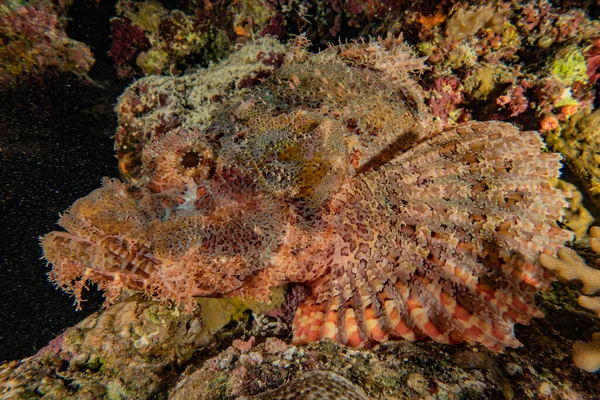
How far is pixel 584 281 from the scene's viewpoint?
260 centimetres

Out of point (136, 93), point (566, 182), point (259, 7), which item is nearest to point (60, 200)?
point (136, 93)

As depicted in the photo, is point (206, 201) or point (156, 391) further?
point (156, 391)

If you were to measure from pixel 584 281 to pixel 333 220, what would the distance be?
2.15 m

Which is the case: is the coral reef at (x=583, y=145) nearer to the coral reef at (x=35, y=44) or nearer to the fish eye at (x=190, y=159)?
the fish eye at (x=190, y=159)

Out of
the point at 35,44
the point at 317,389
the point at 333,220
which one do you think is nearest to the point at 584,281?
the point at 333,220

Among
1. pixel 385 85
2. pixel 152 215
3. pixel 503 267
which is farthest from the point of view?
pixel 385 85

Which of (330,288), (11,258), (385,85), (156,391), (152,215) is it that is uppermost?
(385,85)

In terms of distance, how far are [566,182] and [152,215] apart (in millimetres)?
4881

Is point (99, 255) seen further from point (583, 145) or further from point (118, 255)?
point (583, 145)

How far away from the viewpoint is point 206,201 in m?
2.72

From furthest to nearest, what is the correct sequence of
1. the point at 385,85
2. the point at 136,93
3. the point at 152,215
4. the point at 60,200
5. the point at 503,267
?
the point at 60,200 → the point at 136,93 → the point at 385,85 → the point at 503,267 → the point at 152,215

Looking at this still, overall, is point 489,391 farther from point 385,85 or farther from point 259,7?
point 259,7

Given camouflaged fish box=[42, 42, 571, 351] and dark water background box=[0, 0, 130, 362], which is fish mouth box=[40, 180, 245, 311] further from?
dark water background box=[0, 0, 130, 362]

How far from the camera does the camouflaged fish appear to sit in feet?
A: 8.45
